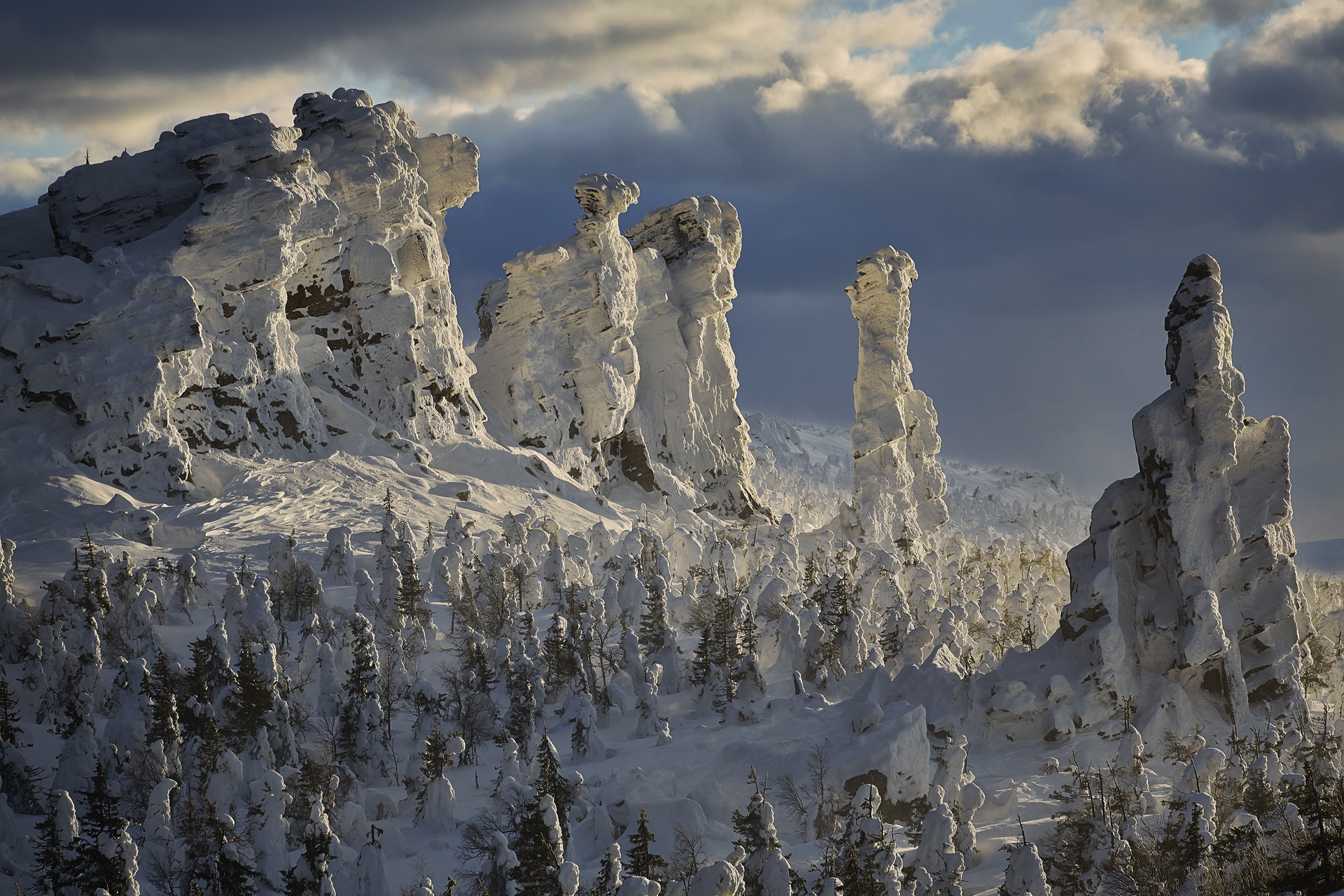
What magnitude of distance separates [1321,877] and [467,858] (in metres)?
20.8

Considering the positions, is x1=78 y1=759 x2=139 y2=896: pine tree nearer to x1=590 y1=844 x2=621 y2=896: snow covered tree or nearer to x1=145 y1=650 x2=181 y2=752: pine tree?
x1=145 y1=650 x2=181 y2=752: pine tree

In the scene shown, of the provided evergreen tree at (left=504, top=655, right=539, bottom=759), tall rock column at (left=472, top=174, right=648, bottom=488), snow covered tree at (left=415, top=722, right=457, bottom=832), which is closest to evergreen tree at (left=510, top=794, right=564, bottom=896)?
snow covered tree at (left=415, top=722, right=457, bottom=832)

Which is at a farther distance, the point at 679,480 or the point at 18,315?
the point at 679,480

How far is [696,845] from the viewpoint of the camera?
29.1m

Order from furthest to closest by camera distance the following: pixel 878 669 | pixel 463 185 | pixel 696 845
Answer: pixel 463 185 → pixel 878 669 → pixel 696 845

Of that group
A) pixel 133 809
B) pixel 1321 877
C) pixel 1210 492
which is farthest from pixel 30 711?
pixel 1210 492

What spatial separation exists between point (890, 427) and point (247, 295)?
49.3 meters

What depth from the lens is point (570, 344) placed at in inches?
3617

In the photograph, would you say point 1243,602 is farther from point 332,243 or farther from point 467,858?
point 332,243

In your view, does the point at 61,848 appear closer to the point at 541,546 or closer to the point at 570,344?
the point at 541,546

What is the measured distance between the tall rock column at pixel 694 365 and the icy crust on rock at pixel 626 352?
118 millimetres

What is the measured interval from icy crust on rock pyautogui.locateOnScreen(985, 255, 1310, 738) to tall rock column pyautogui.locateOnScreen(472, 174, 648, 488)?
5587 cm

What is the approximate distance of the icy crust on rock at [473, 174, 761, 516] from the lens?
90.1 meters

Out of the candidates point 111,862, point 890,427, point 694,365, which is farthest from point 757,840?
point 694,365
